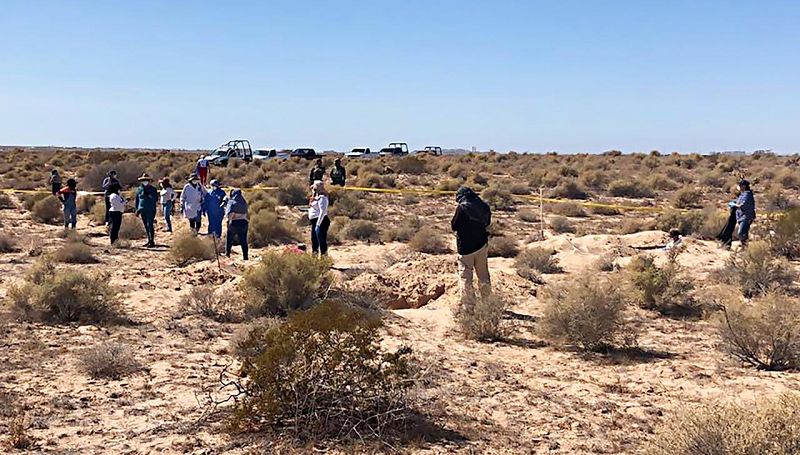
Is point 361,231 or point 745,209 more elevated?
point 745,209

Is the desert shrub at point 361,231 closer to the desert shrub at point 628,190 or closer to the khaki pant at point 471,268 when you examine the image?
the khaki pant at point 471,268

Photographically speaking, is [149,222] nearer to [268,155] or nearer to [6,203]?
[6,203]

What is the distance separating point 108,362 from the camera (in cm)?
780

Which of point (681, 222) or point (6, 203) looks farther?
point (6, 203)

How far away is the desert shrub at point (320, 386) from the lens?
600 cm

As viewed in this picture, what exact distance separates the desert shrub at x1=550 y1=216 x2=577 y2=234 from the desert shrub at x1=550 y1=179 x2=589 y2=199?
1002cm

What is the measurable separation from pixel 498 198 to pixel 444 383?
64.3ft

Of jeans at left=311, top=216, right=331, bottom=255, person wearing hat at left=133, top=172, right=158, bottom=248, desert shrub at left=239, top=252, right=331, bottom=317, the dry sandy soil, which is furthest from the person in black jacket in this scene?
person wearing hat at left=133, top=172, right=158, bottom=248

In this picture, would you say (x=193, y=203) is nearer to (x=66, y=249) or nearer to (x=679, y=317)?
(x=66, y=249)

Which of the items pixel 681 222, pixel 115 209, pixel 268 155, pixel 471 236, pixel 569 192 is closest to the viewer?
pixel 471 236

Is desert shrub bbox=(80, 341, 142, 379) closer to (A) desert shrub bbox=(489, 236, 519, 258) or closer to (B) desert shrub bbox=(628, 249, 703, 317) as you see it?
(B) desert shrub bbox=(628, 249, 703, 317)

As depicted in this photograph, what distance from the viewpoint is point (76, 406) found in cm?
675

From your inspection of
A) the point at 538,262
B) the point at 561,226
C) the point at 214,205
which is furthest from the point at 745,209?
the point at 214,205

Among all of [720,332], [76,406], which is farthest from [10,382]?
[720,332]
